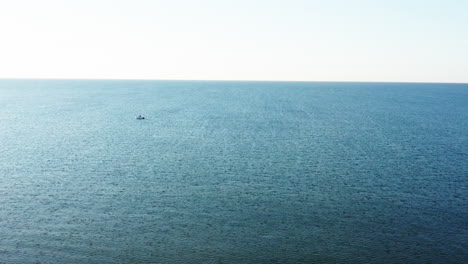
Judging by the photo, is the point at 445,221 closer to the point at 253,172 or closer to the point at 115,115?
the point at 253,172

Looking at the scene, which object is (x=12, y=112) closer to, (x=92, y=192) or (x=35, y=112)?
(x=35, y=112)

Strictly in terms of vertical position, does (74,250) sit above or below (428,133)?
below

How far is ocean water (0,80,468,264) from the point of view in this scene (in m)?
46.8

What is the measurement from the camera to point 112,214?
56.4 meters

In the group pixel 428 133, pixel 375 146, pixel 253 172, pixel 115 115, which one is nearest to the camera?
pixel 253 172

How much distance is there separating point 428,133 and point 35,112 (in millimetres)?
156650

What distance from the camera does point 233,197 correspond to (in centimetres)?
6241

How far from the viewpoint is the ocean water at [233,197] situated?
154ft

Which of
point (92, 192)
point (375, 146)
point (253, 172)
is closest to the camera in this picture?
point (92, 192)

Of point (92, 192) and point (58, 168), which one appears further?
point (58, 168)

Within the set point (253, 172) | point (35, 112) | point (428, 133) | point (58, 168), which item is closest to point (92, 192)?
point (58, 168)

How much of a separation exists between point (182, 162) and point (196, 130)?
40.1 meters

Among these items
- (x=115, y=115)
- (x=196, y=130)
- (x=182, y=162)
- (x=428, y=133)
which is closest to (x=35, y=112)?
(x=115, y=115)

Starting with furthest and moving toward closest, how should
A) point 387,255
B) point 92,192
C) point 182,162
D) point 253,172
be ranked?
point 182,162 → point 253,172 → point 92,192 → point 387,255
